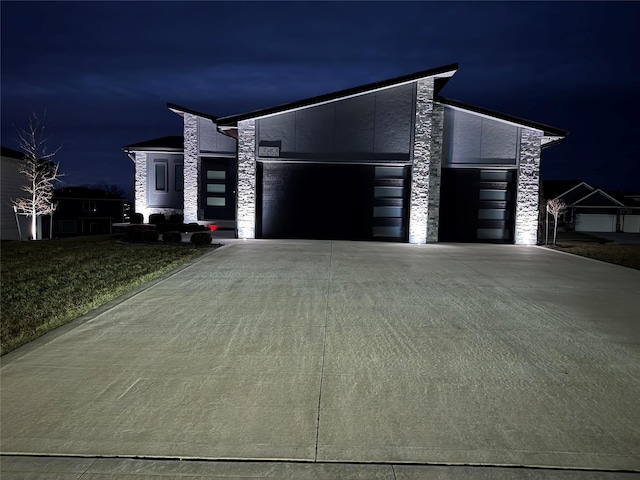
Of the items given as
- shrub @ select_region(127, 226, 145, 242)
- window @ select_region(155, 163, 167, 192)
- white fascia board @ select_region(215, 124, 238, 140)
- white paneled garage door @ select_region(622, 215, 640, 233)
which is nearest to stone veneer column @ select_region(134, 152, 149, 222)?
window @ select_region(155, 163, 167, 192)

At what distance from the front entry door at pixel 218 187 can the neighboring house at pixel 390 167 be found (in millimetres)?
9663

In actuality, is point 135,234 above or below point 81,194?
below

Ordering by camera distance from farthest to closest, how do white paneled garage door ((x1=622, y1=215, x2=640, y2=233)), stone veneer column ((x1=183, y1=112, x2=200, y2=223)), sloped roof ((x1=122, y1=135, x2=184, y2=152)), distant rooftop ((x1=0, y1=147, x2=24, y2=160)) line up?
1. white paneled garage door ((x1=622, y1=215, x2=640, y2=233))
2. sloped roof ((x1=122, y1=135, x2=184, y2=152))
3. distant rooftop ((x1=0, y1=147, x2=24, y2=160))
4. stone veneer column ((x1=183, y1=112, x2=200, y2=223))

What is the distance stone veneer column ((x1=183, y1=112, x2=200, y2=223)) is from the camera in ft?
90.8

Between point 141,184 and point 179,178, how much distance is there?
8.64 feet

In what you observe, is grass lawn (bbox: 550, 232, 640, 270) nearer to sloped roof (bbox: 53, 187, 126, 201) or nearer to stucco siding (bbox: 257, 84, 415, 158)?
stucco siding (bbox: 257, 84, 415, 158)

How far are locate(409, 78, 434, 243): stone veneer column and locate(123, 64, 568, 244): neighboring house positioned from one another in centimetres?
4

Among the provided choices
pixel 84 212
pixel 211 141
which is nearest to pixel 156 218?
pixel 211 141

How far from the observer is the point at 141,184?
29.9 metres

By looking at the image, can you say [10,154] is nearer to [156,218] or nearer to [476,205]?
[156,218]

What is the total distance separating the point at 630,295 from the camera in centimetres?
852

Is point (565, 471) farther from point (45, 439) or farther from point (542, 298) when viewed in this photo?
point (542, 298)

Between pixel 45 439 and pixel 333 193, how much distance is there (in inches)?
620

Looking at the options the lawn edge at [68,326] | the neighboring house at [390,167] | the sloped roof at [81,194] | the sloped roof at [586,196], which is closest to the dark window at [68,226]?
the sloped roof at [81,194]
